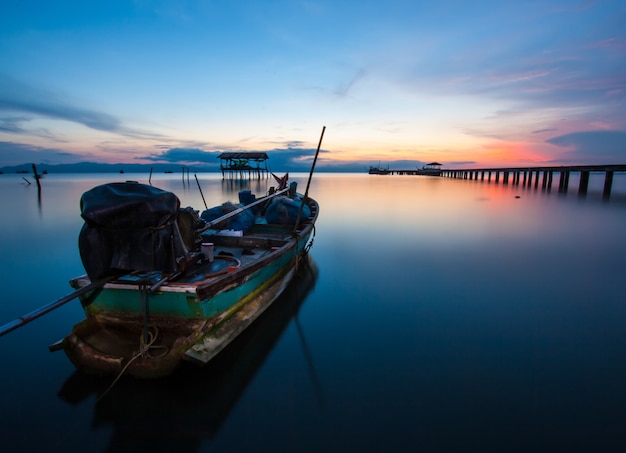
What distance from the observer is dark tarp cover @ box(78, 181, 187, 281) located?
3.81 metres

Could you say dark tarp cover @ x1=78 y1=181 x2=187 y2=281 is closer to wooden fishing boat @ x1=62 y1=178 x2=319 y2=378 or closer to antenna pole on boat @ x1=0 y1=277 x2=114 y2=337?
wooden fishing boat @ x1=62 y1=178 x2=319 y2=378

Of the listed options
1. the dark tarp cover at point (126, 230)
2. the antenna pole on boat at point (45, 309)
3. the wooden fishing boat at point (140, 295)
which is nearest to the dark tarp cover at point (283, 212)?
the wooden fishing boat at point (140, 295)

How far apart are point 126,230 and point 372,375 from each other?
13.5 ft

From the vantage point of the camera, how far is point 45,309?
11.2ft

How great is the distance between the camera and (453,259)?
34.5 feet

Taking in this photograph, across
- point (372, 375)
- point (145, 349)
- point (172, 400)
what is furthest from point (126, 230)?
point (372, 375)

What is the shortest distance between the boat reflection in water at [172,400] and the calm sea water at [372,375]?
17 millimetres

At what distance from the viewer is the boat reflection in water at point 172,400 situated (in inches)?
139

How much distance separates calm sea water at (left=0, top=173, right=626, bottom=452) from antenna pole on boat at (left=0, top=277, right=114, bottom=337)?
142 centimetres

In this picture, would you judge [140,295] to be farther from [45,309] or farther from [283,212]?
[283,212]

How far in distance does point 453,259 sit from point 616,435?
723 centimetres

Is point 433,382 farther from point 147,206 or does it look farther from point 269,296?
point 147,206

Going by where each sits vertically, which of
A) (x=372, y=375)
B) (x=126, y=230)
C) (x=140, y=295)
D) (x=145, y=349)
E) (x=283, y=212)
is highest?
(x=126, y=230)

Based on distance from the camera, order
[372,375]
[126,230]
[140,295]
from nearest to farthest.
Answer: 1. [126,230]
2. [140,295]
3. [372,375]
